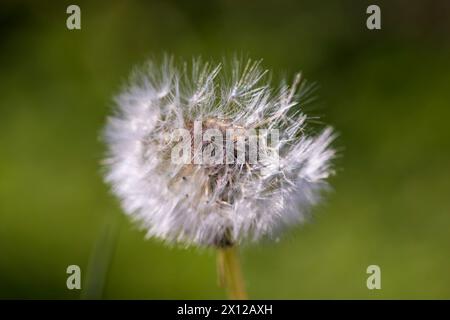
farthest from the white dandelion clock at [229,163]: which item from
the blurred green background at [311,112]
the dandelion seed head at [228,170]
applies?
the blurred green background at [311,112]

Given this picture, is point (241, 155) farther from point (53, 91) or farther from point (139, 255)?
point (53, 91)

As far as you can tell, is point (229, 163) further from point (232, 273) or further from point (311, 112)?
point (311, 112)

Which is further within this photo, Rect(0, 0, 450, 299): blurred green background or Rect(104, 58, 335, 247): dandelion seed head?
Rect(0, 0, 450, 299): blurred green background

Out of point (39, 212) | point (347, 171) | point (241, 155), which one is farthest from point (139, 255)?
point (241, 155)

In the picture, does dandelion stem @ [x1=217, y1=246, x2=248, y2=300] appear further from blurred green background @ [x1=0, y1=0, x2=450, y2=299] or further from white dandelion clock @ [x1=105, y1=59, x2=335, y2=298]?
blurred green background @ [x1=0, y1=0, x2=450, y2=299]

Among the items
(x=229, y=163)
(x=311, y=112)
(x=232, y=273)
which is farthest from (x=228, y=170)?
(x=311, y=112)

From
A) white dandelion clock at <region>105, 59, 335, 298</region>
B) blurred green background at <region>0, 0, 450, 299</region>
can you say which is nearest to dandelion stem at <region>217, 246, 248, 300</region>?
white dandelion clock at <region>105, 59, 335, 298</region>
